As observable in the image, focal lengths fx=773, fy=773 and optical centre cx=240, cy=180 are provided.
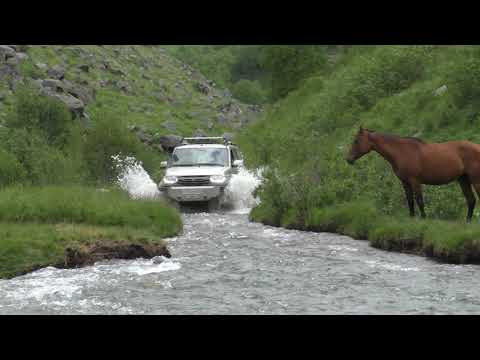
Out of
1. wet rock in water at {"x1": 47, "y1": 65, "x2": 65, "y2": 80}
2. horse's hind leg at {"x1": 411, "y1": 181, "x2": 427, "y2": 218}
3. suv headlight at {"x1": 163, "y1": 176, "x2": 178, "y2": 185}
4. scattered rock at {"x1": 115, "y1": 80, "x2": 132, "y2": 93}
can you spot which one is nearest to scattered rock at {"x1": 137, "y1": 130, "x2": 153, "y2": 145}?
wet rock in water at {"x1": 47, "y1": 65, "x2": 65, "y2": 80}

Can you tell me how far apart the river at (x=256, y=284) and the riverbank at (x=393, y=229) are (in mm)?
423

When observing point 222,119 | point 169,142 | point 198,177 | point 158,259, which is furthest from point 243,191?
point 222,119

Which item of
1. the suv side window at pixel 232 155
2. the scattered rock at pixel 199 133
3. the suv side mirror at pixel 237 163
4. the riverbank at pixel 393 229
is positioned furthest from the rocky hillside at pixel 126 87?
the riverbank at pixel 393 229

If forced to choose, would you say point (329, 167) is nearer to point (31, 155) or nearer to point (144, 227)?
point (144, 227)

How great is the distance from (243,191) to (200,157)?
6.05 feet

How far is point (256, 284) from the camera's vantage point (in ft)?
40.0

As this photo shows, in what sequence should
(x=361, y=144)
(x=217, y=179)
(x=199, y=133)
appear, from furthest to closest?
(x=199, y=133)
(x=217, y=179)
(x=361, y=144)

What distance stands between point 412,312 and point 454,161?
26.2 ft

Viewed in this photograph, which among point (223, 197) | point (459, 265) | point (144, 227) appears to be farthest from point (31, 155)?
point (459, 265)

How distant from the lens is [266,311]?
33.4 ft

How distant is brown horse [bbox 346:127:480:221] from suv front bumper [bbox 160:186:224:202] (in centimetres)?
649

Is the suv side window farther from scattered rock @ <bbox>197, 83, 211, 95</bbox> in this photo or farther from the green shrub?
the green shrub

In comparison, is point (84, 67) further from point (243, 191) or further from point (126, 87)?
point (243, 191)

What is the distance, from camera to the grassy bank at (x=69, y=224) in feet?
45.0
